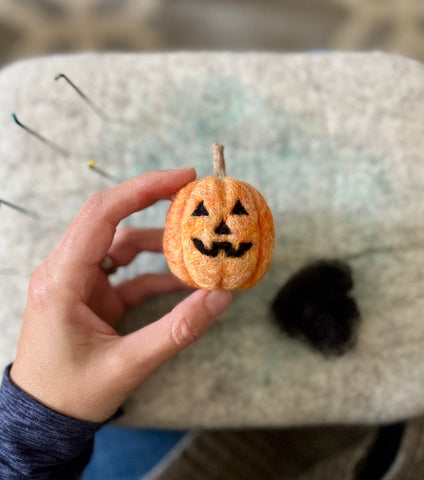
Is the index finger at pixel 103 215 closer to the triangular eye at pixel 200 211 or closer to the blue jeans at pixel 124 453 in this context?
the triangular eye at pixel 200 211

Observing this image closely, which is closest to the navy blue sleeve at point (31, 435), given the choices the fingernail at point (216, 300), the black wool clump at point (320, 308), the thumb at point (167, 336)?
the thumb at point (167, 336)

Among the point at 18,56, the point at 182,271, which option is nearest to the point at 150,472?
the point at 182,271

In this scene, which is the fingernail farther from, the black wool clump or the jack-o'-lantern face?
the black wool clump

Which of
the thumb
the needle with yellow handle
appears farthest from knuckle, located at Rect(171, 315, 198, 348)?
the needle with yellow handle

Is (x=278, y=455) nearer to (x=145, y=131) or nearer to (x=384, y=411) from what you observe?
(x=384, y=411)

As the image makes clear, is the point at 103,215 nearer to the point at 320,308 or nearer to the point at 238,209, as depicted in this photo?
the point at 238,209

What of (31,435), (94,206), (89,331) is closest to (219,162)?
(94,206)
